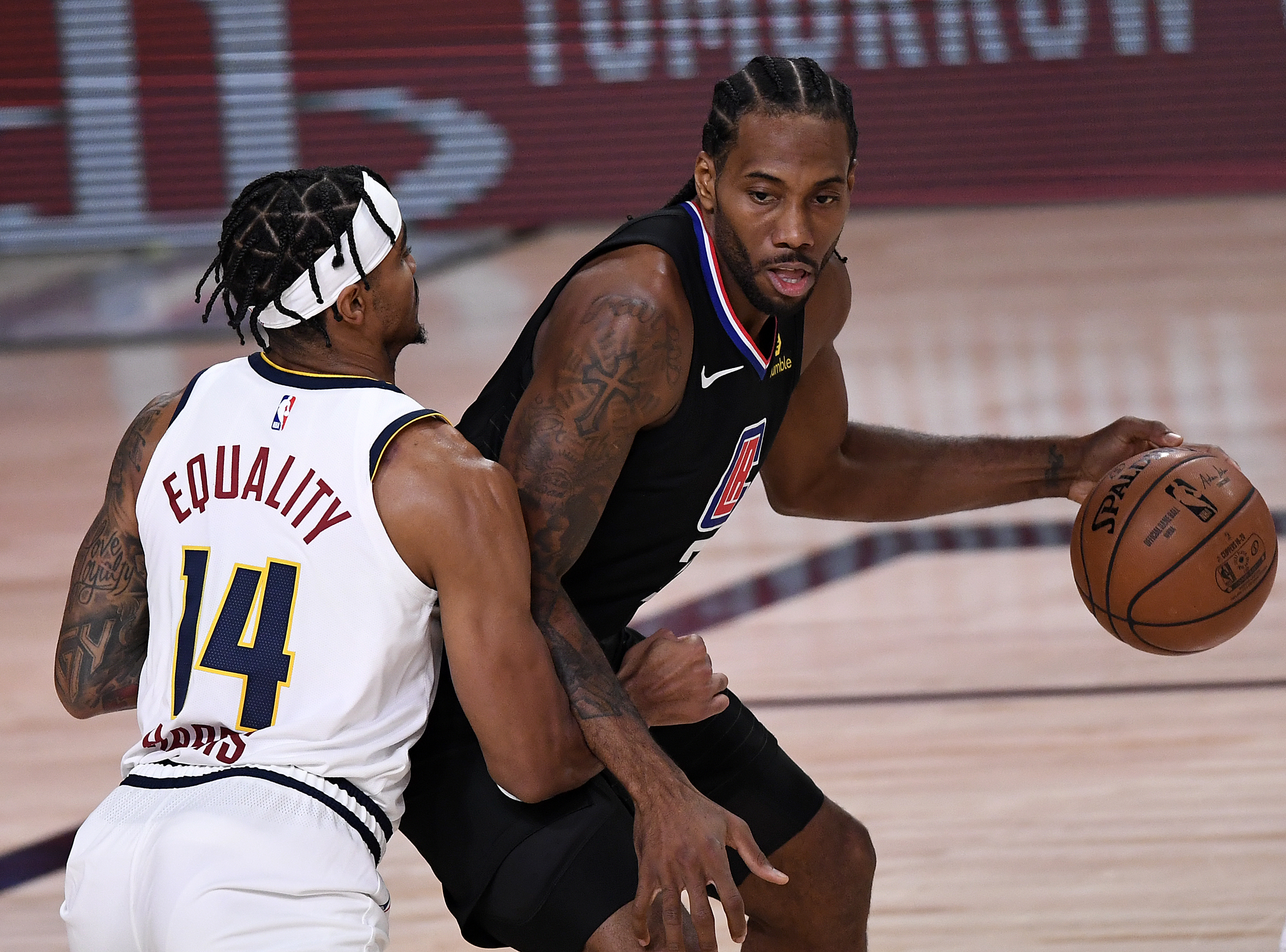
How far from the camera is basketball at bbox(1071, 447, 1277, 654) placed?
289 centimetres

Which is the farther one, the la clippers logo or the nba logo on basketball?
the la clippers logo

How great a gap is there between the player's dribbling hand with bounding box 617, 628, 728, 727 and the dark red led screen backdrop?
8.01m

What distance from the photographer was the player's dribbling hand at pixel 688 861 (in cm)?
216

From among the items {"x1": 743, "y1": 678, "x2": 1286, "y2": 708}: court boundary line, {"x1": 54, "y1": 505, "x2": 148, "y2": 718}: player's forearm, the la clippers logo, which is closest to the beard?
the la clippers logo

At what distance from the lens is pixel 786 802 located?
2895 mm

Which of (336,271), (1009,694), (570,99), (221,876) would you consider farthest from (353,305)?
(570,99)

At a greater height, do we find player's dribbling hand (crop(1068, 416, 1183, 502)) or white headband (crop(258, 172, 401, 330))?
white headband (crop(258, 172, 401, 330))

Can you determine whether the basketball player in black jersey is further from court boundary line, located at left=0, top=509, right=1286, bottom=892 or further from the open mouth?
court boundary line, located at left=0, top=509, right=1286, bottom=892

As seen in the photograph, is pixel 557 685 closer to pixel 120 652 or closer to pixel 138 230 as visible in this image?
pixel 120 652

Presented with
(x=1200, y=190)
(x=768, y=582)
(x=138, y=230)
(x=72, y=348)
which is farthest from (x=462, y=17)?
(x=768, y=582)

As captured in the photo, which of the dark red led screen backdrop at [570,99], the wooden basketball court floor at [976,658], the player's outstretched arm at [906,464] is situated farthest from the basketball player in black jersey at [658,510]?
the dark red led screen backdrop at [570,99]

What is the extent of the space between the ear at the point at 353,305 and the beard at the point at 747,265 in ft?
1.83

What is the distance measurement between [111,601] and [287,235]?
600mm

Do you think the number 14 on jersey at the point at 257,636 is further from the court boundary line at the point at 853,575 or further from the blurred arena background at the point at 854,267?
the blurred arena background at the point at 854,267
